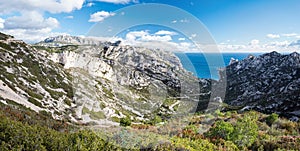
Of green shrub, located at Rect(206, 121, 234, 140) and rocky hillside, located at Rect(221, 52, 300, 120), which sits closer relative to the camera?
green shrub, located at Rect(206, 121, 234, 140)

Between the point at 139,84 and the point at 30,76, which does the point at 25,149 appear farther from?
the point at 139,84

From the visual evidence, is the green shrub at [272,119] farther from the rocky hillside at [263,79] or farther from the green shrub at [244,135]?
the rocky hillside at [263,79]

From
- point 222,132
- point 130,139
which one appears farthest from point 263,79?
point 130,139

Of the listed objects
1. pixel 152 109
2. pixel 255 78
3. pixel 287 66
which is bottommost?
pixel 152 109

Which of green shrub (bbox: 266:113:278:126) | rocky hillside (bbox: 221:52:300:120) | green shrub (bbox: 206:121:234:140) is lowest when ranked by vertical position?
rocky hillside (bbox: 221:52:300:120)

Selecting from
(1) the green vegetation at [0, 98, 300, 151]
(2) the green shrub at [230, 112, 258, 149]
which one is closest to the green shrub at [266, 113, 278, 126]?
(1) the green vegetation at [0, 98, 300, 151]

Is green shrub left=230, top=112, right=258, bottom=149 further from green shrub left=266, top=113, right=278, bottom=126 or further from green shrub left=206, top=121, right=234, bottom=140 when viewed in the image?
green shrub left=266, top=113, right=278, bottom=126

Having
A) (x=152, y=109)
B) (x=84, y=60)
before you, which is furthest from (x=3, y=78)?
(x=84, y=60)

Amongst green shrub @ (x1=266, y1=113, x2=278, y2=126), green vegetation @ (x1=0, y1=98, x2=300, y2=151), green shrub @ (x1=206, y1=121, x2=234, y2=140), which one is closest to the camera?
green vegetation @ (x1=0, y1=98, x2=300, y2=151)

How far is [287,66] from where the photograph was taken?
488 ft

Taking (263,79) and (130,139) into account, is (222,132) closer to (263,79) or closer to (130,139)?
(130,139)

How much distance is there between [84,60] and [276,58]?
140 metres

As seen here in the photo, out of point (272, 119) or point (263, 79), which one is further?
point (263, 79)

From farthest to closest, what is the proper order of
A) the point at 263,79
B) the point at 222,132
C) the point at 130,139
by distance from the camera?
the point at 263,79 < the point at 222,132 < the point at 130,139
